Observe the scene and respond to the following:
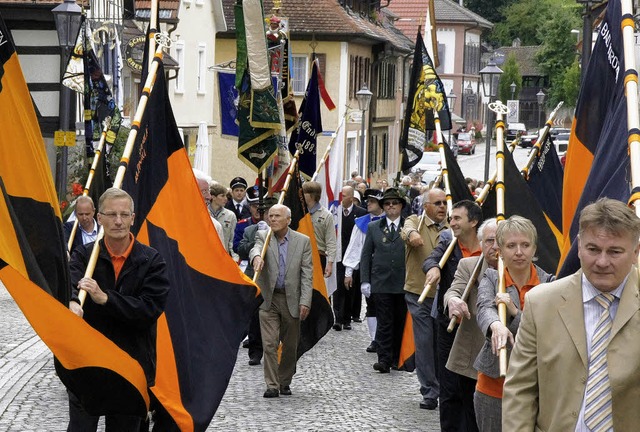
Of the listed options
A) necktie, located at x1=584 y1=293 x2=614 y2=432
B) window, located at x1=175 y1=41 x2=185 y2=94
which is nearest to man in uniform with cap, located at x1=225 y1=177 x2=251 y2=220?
necktie, located at x1=584 y1=293 x2=614 y2=432

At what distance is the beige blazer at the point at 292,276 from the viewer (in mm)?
13188

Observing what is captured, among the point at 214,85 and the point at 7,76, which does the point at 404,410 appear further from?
the point at 214,85

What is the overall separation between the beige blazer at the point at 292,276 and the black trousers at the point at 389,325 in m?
1.75

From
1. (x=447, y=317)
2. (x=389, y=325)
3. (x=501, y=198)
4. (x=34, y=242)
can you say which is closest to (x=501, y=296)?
(x=501, y=198)

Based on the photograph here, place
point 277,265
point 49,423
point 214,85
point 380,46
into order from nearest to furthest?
point 49,423 → point 277,265 → point 214,85 → point 380,46

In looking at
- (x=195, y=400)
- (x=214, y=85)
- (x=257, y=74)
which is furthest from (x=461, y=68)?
(x=195, y=400)

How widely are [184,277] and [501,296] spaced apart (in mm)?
2484

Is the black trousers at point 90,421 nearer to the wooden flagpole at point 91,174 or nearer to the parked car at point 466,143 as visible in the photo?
the wooden flagpole at point 91,174

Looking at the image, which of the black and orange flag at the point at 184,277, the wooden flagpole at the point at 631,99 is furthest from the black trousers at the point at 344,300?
the wooden flagpole at the point at 631,99

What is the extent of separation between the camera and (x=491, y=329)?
707 centimetres

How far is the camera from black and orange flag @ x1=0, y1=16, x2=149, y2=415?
6.78 meters

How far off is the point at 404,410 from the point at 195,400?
3.91m

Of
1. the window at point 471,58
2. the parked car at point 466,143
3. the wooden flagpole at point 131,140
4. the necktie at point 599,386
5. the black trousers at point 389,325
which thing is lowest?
the parked car at point 466,143

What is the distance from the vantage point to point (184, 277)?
29.6ft
